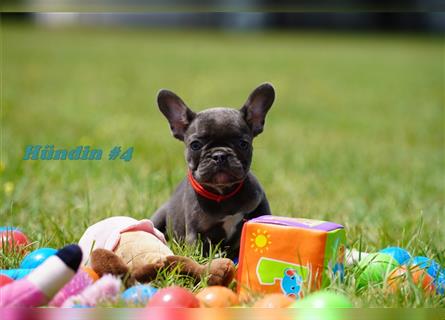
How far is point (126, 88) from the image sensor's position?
9328 mm

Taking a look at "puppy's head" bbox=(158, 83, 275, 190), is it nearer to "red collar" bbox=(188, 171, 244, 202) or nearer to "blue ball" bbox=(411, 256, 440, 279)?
"red collar" bbox=(188, 171, 244, 202)

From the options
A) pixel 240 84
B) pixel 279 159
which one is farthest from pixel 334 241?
pixel 240 84

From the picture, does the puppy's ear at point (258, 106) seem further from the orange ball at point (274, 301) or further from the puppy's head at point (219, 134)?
the orange ball at point (274, 301)

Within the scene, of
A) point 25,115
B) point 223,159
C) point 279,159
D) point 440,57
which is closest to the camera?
point 223,159

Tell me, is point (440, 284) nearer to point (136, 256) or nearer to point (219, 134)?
point (219, 134)

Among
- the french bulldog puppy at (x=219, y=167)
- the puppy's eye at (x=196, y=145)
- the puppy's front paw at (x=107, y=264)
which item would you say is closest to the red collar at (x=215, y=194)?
the french bulldog puppy at (x=219, y=167)

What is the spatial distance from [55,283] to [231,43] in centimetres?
1723

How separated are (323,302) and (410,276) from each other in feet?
1.29

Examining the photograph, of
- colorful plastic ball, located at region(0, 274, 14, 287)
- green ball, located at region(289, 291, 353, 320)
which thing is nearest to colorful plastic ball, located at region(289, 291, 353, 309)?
green ball, located at region(289, 291, 353, 320)

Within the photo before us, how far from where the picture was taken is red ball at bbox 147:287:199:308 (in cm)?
195

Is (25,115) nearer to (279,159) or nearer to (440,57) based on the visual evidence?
(279,159)

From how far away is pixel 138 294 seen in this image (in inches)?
80.2

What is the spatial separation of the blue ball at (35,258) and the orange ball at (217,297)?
62cm

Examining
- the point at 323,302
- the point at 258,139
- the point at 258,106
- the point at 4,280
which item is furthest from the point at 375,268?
the point at 258,139
